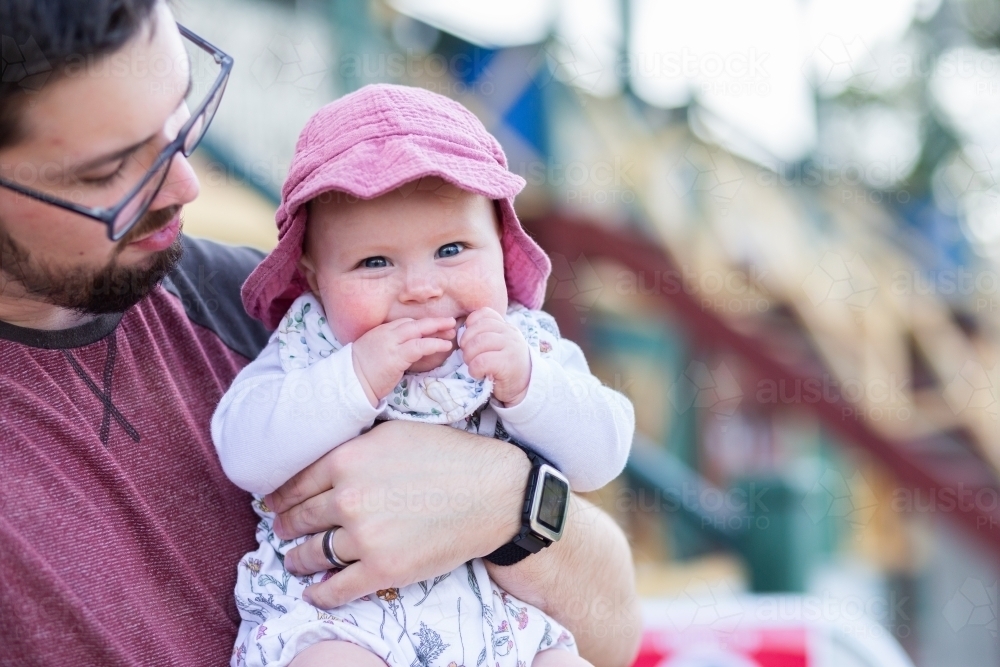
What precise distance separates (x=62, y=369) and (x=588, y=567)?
1023 millimetres

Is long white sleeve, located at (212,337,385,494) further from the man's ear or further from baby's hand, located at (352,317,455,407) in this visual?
the man's ear

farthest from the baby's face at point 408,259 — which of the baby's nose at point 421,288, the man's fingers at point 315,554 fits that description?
the man's fingers at point 315,554

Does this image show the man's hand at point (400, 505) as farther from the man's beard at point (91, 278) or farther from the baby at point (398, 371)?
the man's beard at point (91, 278)

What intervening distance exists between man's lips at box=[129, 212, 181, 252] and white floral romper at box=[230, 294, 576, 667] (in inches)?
10.3

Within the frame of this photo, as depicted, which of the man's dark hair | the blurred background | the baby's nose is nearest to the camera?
the man's dark hair

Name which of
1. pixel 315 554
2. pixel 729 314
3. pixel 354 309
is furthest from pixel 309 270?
pixel 729 314

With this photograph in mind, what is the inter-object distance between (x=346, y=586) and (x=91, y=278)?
2.12 feet

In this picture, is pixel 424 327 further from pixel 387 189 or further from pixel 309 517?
pixel 309 517

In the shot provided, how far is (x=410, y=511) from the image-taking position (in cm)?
163

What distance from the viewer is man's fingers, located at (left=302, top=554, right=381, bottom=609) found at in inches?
61.6

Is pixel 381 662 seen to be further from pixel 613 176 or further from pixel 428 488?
pixel 613 176

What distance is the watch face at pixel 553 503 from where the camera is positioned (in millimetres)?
1705

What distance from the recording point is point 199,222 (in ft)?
14.8

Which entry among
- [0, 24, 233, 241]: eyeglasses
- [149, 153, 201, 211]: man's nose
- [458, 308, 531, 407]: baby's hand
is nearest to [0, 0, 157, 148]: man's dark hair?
[0, 24, 233, 241]: eyeglasses
